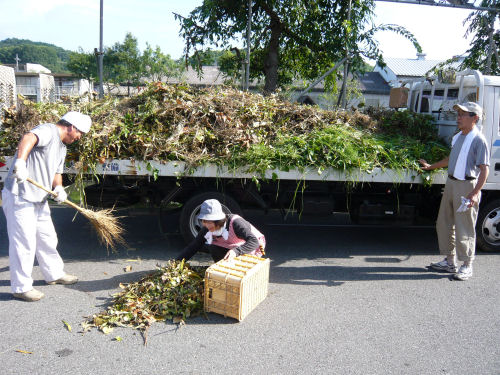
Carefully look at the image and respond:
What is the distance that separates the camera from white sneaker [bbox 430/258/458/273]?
5.27 metres

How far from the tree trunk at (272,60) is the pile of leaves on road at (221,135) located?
177 inches

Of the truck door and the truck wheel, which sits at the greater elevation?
the truck door

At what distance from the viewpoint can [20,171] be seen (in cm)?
380

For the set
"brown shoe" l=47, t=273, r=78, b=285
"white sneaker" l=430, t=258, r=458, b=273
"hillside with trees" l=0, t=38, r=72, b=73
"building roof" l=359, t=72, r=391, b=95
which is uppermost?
"hillside with trees" l=0, t=38, r=72, b=73

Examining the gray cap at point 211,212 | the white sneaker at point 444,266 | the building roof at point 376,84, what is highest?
the building roof at point 376,84

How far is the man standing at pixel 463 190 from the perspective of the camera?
15.7 feet

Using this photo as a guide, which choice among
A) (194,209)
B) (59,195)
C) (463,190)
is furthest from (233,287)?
(463,190)

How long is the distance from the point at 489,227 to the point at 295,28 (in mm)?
6370

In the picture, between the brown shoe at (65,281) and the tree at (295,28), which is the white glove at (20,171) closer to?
the brown shoe at (65,281)

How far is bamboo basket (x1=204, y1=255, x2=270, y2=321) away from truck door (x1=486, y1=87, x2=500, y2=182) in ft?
11.8

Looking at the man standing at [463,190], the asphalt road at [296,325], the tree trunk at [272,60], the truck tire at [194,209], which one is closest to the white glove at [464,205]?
the man standing at [463,190]

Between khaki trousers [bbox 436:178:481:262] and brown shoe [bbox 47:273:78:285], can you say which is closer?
brown shoe [bbox 47:273:78:285]

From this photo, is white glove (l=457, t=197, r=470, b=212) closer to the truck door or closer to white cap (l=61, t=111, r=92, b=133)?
the truck door

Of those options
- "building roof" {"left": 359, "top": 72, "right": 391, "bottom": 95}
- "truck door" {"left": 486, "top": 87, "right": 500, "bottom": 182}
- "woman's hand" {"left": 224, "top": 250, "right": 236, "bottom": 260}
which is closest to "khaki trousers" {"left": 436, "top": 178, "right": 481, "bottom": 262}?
"truck door" {"left": 486, "top": 87, "right": 500, "bottom": 182}
